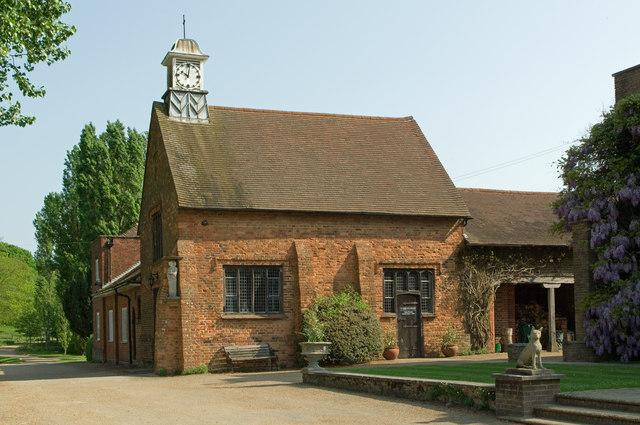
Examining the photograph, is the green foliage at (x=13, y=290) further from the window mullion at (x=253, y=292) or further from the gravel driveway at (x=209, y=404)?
the gravel driveway at (x=209, y=404)

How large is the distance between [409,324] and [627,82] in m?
11.0

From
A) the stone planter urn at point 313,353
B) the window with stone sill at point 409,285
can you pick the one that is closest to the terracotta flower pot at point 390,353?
the window with stone sill at point 409,285

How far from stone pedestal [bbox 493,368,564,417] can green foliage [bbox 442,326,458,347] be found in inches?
624

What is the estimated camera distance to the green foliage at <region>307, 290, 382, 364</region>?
1071 inches

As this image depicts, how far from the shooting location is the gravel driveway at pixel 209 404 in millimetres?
14453

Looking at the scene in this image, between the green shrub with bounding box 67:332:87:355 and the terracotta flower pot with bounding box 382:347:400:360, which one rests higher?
the terracotta flower pot with bounding box 382:347:400:360

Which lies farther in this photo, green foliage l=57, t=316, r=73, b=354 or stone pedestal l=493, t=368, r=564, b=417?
green foliage l=57, t=316, r=73, b=354

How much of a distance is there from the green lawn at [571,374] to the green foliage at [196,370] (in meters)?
7.03

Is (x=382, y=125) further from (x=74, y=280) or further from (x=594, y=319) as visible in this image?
(x=74, y=280)

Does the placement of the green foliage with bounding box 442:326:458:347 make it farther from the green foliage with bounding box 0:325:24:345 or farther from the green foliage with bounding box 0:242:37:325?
the green foliage with bounding box 0:325:24:345

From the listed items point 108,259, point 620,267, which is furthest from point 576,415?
point 108,259

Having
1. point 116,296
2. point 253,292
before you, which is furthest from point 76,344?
point 253,292

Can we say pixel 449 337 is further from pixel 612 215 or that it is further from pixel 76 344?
pixel 76 344

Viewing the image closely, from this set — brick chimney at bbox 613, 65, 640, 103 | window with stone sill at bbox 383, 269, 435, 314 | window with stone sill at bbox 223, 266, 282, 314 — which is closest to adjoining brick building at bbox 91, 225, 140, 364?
window with stone sill at bbox 223, 266, 282, 314
